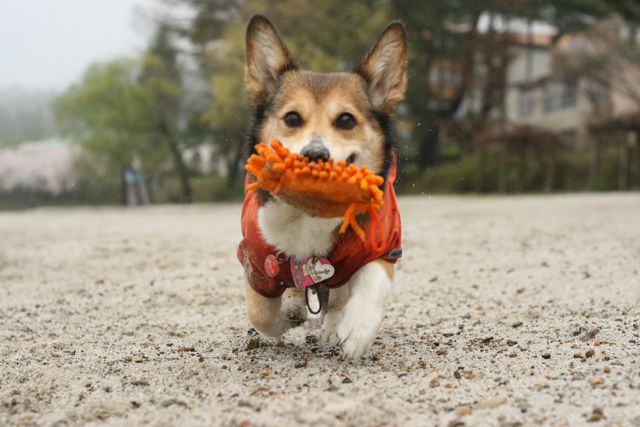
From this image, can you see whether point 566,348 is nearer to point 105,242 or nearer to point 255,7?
point 105,242

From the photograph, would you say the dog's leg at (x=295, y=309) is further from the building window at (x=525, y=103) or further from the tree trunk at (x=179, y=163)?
the building window at (x=525, y=103)

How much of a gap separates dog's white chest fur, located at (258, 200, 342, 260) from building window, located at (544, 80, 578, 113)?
41462 millimetres

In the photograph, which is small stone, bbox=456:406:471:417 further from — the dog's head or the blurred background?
the blurred background

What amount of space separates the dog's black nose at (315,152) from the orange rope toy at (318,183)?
20 mm

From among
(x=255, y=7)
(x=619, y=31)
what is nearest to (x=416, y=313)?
(x=255, y=7)

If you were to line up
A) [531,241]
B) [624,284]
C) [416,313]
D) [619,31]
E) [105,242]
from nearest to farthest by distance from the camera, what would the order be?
1. [416,313]
2. [624,284]
3. [531,241]
4. [105,242]
5. [619,31]

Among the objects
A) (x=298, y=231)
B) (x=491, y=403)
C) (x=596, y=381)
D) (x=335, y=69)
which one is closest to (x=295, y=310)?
(x=298, y=231)

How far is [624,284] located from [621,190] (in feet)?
65.4

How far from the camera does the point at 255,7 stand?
87.9 ft

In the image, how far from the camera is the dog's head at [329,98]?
331 cm

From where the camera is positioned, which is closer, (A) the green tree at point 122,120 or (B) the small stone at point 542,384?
(B) the small stone at point 542,384

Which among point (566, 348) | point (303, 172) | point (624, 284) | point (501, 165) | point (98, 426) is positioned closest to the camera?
point (98, 426)

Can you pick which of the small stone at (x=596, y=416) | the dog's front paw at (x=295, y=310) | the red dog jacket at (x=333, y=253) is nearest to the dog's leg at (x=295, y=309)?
the dog's front paw at (x=295, y=310)

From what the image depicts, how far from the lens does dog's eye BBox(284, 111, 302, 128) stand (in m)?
3.36
